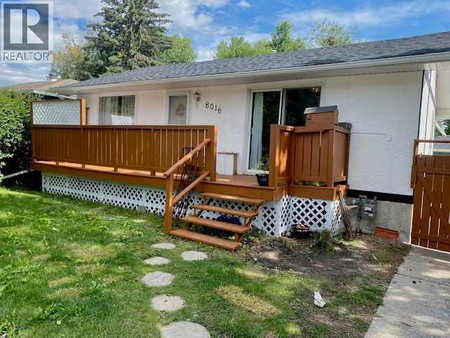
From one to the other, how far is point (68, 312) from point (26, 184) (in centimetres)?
788

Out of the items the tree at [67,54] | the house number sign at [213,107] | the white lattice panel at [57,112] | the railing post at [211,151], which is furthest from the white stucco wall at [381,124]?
the tree at [67,54]

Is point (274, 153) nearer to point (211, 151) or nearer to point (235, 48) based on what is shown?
point (211, 151)

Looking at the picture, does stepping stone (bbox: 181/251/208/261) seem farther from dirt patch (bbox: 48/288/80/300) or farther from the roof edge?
the roof edge

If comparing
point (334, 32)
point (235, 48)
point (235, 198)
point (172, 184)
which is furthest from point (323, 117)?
point (235, 48)

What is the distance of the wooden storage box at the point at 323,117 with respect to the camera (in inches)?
196

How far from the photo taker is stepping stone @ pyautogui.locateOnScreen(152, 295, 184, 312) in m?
2.70

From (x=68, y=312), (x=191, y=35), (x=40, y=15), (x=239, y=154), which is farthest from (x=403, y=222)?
(x=191, y=35)

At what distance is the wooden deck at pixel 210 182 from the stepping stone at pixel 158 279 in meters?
2.13

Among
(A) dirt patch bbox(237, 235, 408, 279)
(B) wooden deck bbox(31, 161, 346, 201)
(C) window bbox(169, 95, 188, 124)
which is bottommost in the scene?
(A) dirt patch bbox(237, 235, 408, 279)

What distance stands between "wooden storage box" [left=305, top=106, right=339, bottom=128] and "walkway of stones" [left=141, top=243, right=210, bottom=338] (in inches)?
108

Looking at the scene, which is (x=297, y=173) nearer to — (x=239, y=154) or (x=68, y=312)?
(x=239, y=154)

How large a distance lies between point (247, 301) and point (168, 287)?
0.79 m

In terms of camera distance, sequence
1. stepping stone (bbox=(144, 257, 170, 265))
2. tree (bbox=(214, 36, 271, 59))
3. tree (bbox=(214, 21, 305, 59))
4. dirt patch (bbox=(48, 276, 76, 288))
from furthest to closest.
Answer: tree (bbox=(214, 36, 271, 59)) → tree (bbox=(214, 21, 305, 59)) → stepping stone (bbox=(144, 257, 170, 265)) → dirt patch (bbox=(48, 276, 76, 288))

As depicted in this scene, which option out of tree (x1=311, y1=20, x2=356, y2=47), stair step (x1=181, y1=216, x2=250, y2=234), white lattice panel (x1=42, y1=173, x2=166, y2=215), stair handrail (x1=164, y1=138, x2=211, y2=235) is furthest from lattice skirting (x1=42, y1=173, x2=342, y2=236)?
tree (x1=311, y1=20, x2=356, y2=47)
